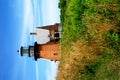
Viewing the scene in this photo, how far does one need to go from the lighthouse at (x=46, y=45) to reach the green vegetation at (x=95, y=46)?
2107 centimetres

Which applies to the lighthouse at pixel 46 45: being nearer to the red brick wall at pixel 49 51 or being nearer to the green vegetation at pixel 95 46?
the red brick wall at pixel 49 51

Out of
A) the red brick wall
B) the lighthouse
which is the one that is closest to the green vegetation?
the lighthouse

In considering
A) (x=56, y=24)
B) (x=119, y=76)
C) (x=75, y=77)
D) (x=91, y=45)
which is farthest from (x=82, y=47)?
(x=56, y=24)

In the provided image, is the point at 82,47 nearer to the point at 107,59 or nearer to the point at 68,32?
the point at 107,59

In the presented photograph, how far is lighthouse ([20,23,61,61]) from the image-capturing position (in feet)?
143

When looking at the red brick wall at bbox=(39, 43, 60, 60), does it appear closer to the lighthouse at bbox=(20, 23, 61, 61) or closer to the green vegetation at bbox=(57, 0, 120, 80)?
the lighthouse at bbox=(20, 23, 61, 61)

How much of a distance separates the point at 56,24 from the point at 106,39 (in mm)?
30875

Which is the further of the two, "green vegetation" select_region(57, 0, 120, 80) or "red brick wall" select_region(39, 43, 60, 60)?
"red brick wall" select_region(39, 43, 60, 60)

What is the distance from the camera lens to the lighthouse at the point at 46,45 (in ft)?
143

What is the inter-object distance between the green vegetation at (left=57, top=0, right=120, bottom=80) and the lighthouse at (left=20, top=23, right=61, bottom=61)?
21072 mm

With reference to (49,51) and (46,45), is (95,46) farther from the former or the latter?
(46,45)

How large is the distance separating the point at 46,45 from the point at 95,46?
25.8 m

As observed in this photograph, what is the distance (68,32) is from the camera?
76.8 ft

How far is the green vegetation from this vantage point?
1764 centimetres
